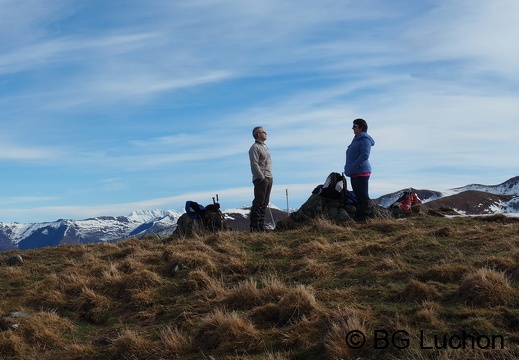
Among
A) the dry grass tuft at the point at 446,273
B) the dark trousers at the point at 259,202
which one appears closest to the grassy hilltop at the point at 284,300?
the dry grass tuft at the point at 446,273

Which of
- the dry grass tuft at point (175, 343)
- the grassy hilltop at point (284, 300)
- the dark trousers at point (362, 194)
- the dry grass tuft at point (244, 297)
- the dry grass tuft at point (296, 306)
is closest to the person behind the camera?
the grassy hilltop at point (284, 300)

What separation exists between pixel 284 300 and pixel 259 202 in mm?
8160

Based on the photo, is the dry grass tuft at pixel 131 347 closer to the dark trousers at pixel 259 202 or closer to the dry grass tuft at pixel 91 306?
the dry grass tuft at pixel 91 306

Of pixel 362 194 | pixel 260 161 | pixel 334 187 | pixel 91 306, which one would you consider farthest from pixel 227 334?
pixel 334 187

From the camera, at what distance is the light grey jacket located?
622 inches

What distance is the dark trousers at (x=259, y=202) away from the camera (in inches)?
631

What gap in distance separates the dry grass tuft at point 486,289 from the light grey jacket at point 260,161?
8659 mm

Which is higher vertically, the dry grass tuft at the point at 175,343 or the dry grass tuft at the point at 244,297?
the dry grass tuft at the point at 244,297

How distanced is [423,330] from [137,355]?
363cm

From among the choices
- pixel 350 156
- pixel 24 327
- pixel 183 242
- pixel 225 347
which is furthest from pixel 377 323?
pixel 350 156

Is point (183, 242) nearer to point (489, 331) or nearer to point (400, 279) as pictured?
point (400, 279)

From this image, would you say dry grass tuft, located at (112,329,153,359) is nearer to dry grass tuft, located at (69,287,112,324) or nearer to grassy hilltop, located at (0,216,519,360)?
grassy hilltop, located at (0,216,519,360)

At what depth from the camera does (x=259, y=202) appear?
52.6 feet

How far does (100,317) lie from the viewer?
9383 mm
